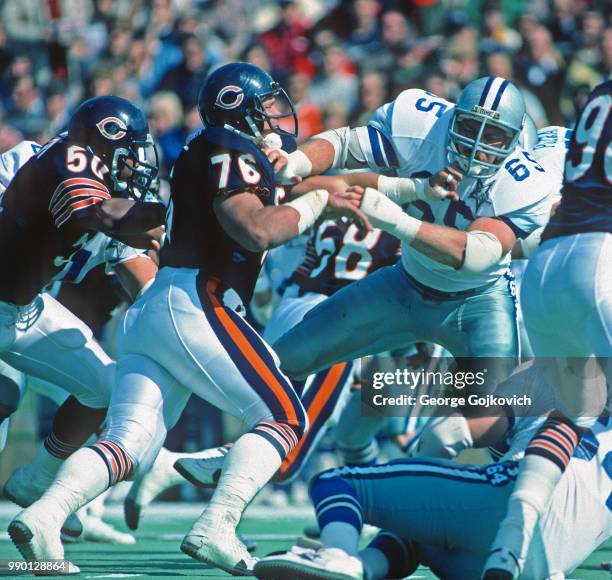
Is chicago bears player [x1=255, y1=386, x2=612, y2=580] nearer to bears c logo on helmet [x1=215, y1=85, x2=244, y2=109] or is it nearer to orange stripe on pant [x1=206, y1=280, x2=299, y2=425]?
orange stripe on pant [x1=206, y1=280, x2=299, y2=425]

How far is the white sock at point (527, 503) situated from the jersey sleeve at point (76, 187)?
212 centimetres

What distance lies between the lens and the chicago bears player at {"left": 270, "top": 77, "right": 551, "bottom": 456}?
17.4ft

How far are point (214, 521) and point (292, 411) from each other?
1.65ft

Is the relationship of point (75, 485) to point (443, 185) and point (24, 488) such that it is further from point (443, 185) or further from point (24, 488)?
point (443, 185)

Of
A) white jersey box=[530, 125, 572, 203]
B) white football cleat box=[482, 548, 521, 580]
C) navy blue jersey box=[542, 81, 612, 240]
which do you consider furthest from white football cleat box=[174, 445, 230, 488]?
white jersey box=[530, 125, 572, 203]

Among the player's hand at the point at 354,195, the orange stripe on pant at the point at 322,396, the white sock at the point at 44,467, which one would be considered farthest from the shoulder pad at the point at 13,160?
the player's hand at the point at 354,195

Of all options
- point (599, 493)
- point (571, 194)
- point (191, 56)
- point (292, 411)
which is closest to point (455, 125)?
point (571, 194)

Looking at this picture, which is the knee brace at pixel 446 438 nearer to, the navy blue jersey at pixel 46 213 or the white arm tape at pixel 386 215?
the white arm tape at pixel 386 215

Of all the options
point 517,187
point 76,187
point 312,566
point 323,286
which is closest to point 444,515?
point 312,566

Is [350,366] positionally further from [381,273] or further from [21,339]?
[21,339]

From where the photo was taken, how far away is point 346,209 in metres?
4.55

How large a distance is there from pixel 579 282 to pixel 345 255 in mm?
2665

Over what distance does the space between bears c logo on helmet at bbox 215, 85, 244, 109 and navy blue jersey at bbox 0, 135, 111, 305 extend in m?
0.62

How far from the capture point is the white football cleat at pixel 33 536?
14.0ft
